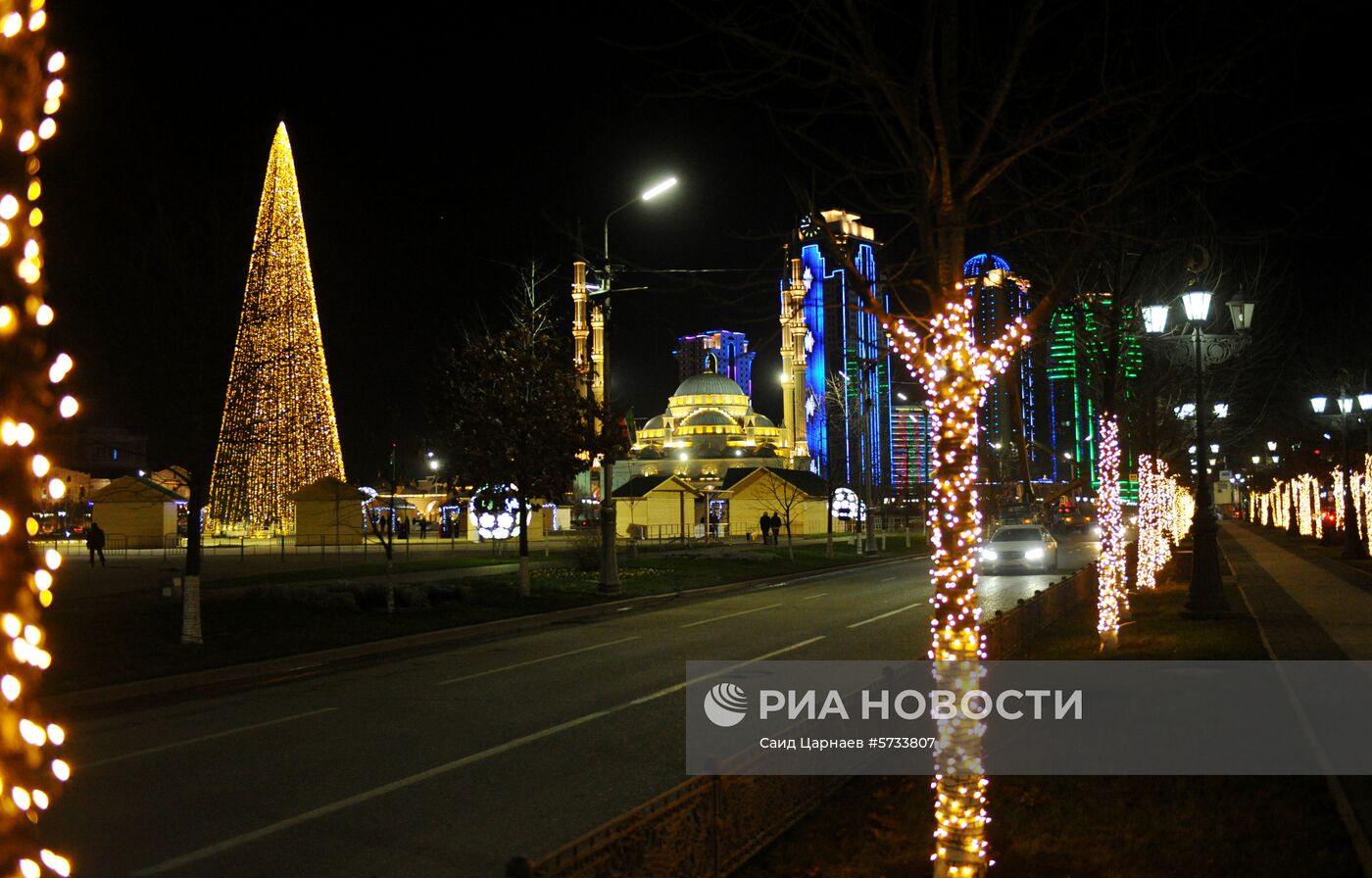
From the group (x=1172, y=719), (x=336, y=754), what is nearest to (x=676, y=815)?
(x=336, y=754)

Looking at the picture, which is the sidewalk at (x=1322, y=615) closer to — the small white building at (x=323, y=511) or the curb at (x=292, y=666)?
the curb at (x=292, y=666)

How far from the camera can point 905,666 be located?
9.70m

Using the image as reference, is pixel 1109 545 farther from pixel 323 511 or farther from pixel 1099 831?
pixel 323 511

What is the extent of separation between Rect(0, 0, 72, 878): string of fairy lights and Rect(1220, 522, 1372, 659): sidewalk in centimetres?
1482

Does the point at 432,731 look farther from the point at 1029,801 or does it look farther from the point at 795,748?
the point at 1029,801

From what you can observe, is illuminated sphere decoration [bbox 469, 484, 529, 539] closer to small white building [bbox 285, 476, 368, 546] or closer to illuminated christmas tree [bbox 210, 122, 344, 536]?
small white building [bbox 285, 476, 368, 546]

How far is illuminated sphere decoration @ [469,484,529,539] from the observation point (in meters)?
29.9

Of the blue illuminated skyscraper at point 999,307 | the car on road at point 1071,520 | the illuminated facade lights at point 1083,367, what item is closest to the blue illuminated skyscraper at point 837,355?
the blue illuminated skyscraper at point 999,307

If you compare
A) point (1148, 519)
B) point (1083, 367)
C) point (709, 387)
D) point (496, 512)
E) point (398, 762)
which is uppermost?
point (709, 387)

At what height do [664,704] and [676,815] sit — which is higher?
[676,815]

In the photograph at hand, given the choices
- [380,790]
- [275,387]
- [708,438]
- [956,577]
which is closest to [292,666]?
[275,387]

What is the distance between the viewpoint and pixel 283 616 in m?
20.4

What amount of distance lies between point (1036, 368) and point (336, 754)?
64.2ft

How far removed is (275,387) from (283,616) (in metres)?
4.53
